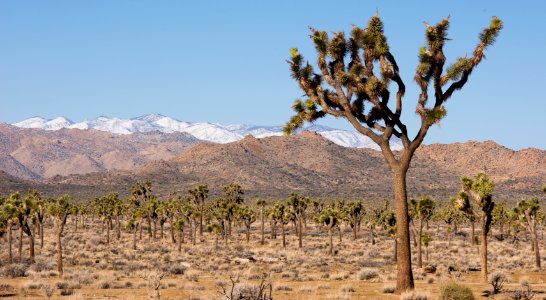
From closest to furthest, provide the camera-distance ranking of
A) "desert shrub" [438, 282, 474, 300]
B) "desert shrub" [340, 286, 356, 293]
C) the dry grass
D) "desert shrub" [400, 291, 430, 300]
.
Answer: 1. "desert shrub" [438, 282, 474, 300]
2. "desert shrub" [400, 291, 430, 300]
3. "desert shrub" [340, 286, 356, 293]
4. the dry grass

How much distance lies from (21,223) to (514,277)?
33.9 meters

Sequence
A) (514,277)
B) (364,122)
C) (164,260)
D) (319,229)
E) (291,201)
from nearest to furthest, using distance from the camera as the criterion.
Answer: (364,122) → (514,277) → (164,260) → (291,201) → (319,229)

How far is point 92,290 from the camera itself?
25172 mm

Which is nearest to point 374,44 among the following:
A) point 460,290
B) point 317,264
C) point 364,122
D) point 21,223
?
point 364,122

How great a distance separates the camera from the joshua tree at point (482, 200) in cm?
3092

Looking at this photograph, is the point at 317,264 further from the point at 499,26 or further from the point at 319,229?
the point at 319,229

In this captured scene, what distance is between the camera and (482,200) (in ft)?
102

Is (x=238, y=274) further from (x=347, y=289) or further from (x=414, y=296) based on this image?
(x=414, y=296)

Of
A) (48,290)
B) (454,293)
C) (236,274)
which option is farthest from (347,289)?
(236,274)

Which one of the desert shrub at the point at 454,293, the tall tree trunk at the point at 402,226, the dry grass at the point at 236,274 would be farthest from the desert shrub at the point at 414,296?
the desert shrub at the point at 454,293

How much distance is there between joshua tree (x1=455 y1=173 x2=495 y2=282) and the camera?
30.9m

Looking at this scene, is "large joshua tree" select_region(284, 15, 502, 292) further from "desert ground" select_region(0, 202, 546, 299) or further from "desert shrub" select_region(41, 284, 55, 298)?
"desert shrub" select_region(41, 284, 55, 298)

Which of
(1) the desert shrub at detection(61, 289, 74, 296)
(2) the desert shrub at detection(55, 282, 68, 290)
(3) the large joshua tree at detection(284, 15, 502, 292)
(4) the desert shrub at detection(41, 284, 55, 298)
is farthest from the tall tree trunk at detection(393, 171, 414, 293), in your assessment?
(2) the desert shrub at detection(55, 282, 68, 290)

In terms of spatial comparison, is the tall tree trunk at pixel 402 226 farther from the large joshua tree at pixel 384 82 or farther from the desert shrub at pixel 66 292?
the desert shrub at pixel 66 292
